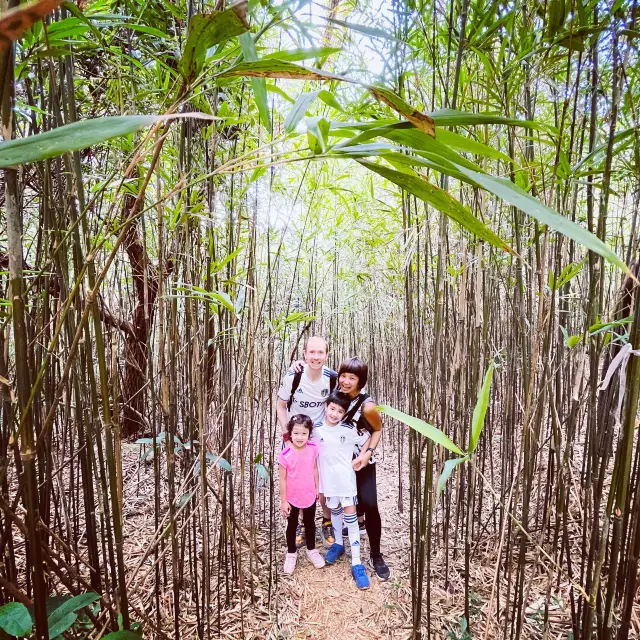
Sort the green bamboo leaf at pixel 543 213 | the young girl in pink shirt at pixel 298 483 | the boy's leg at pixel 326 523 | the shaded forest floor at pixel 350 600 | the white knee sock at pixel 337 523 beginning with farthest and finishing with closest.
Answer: the boy's leg at pixel 326 523 < the white knee sock at pixel 337 523 < the young girl in pink shirt at pixel 298 483 < the shaded forest floor at pixel 350 600 < the green bamboo leaf at pixel 543 213

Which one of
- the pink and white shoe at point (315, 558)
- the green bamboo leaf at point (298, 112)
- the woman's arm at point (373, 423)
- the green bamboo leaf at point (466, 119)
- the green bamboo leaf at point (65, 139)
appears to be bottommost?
the pink and white shoe at point (315, 558)

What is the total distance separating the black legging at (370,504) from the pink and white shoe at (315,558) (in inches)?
8.7

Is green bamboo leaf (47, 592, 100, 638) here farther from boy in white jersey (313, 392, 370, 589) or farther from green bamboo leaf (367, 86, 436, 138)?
boy in white jersey (313, 392, 370, 589)

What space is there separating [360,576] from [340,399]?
69 cm

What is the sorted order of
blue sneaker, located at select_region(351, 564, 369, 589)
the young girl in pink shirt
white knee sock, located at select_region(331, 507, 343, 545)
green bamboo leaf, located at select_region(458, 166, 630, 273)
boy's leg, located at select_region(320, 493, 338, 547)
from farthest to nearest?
boy's leg, located at select_region(320, 493, 338, 547)
white knee sock, located at select_region(331, 507, 343, 545)
the young girl in pink shirt
blue sneaker, located at select_region(351, 564, 369, 589)
green bamboo leaf, located at select_region(458, 166, 630, 273)

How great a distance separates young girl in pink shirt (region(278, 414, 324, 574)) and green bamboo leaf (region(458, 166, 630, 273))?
148 centimetres

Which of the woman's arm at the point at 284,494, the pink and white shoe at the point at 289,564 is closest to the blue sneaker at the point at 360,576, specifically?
the pink and white shoe at the point at 289,564

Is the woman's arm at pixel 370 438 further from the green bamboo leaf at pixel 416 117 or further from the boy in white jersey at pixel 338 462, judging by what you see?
the green bamboo leaf at pixel 416 117

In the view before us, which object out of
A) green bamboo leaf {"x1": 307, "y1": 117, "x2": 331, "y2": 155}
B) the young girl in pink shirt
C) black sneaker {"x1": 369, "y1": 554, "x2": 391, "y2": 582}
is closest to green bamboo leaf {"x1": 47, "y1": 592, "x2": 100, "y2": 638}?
green bamboo leaf {"x1": 307, "y1": 117, "x2": 331, "y2": 155}

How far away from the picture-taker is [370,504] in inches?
67.3

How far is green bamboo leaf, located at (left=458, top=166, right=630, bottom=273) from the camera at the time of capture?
0.26 meters

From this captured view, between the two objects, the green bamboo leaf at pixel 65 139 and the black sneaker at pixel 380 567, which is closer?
the green bamboo leaf at pixel 65 139

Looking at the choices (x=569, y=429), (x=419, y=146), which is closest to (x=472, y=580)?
(x=569, y=429)

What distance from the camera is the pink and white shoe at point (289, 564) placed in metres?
1.62
